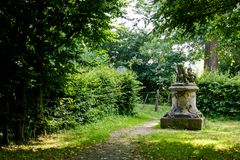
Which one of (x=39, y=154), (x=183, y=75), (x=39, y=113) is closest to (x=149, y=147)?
(x=39, y=154)

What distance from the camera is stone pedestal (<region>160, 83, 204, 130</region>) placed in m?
16.3

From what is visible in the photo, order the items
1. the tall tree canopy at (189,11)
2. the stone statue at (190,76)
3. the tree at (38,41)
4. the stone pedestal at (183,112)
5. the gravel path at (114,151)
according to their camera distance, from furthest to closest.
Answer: the stone statue at (190,76)
the stone pedestal at (183,112)
the tree at (38,41)
the tall tree canopy at (189,11)
the gravel path at (114,151)

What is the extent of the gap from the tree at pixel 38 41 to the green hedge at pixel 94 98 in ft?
3.92

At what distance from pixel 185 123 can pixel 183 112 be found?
1.94 ft

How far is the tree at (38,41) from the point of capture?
1055 centimetres

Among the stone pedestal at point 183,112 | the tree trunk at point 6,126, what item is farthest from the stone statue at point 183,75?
the tree trunk at point 6,126

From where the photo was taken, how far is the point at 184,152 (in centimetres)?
996

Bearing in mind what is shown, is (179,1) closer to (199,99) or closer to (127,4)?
(127,4)

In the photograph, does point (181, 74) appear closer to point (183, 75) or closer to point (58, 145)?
point (183, 75)

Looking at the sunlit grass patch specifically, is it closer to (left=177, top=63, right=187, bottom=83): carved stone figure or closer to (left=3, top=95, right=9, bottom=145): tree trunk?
(left=3, top=95, right=9, bottom=145): tree trunk

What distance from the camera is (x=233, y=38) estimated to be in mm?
12445

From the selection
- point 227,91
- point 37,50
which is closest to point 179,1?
point 37,50

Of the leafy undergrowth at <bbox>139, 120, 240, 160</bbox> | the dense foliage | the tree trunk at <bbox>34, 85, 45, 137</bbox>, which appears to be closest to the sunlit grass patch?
→ the tree trunk at <bbox>34, 85, 45, 137</bbox>

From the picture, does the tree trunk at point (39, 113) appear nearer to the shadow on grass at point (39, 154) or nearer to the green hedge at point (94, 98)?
the green hedge at point (94, 98)
